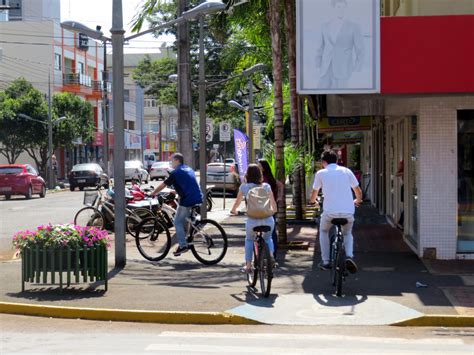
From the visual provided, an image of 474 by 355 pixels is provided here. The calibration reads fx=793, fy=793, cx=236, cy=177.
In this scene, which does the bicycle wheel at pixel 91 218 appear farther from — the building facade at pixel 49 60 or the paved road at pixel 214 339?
the building facade at pixel 49 60

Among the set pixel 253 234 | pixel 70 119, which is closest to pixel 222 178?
pixel 70 119

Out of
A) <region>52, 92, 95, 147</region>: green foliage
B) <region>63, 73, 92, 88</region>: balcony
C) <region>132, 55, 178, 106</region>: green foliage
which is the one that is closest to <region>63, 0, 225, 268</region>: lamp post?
<region>132, 55, 178, 106</region>: green foliage

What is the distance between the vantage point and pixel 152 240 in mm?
14133

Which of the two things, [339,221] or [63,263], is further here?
[339,221]

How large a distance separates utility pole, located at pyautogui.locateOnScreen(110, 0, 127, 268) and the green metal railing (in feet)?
7.31

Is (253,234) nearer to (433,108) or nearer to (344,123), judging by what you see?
(433,108)

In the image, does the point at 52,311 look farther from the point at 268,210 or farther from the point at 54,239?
the point at 268,210

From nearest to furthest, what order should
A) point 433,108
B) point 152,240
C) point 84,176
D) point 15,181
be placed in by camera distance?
point 433,108
point 152,240
point 15,181
point 84,176

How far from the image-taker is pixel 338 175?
34.6 feet

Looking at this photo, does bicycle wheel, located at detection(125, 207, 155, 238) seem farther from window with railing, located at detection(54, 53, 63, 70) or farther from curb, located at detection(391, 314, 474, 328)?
window with railing, located at detection(54, 53, 63, 70)

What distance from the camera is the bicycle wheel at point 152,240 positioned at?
13.6m

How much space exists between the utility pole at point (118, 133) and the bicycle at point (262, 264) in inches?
114

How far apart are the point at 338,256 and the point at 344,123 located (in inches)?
452

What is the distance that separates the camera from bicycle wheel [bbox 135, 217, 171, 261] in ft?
44.8
